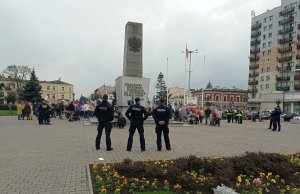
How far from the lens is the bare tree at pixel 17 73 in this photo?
3087 inches

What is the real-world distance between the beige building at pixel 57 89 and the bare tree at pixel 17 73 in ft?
163

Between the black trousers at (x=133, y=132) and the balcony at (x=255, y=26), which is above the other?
the balcony at (x=255, y=26)

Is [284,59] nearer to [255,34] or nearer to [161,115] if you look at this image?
[255,34]

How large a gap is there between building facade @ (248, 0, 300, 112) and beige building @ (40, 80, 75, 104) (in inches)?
3283

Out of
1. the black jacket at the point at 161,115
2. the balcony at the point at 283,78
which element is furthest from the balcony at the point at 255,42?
the black jacket at the point at 161,115

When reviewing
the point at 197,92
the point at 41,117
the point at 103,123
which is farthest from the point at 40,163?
the point at 197,92

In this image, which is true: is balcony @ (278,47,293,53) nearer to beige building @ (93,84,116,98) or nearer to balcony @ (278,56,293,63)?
balcony @ (278,56,293,63)

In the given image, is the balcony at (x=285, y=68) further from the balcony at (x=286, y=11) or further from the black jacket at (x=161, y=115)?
the black jacket at (x=161, y=115)

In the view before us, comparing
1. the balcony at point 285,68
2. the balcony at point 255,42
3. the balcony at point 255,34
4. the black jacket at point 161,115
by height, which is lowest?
the black jacket at point 161,115

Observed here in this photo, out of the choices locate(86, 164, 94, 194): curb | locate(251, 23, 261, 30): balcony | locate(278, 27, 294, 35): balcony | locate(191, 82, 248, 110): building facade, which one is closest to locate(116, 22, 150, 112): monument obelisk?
locate(86, 164, 94, 194): curb

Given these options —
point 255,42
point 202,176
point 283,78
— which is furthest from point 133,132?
point 255,42

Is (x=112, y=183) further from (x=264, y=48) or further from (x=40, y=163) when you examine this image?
(x=264, y=48)

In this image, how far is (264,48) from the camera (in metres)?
83.1

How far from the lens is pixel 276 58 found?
78.5 meters
